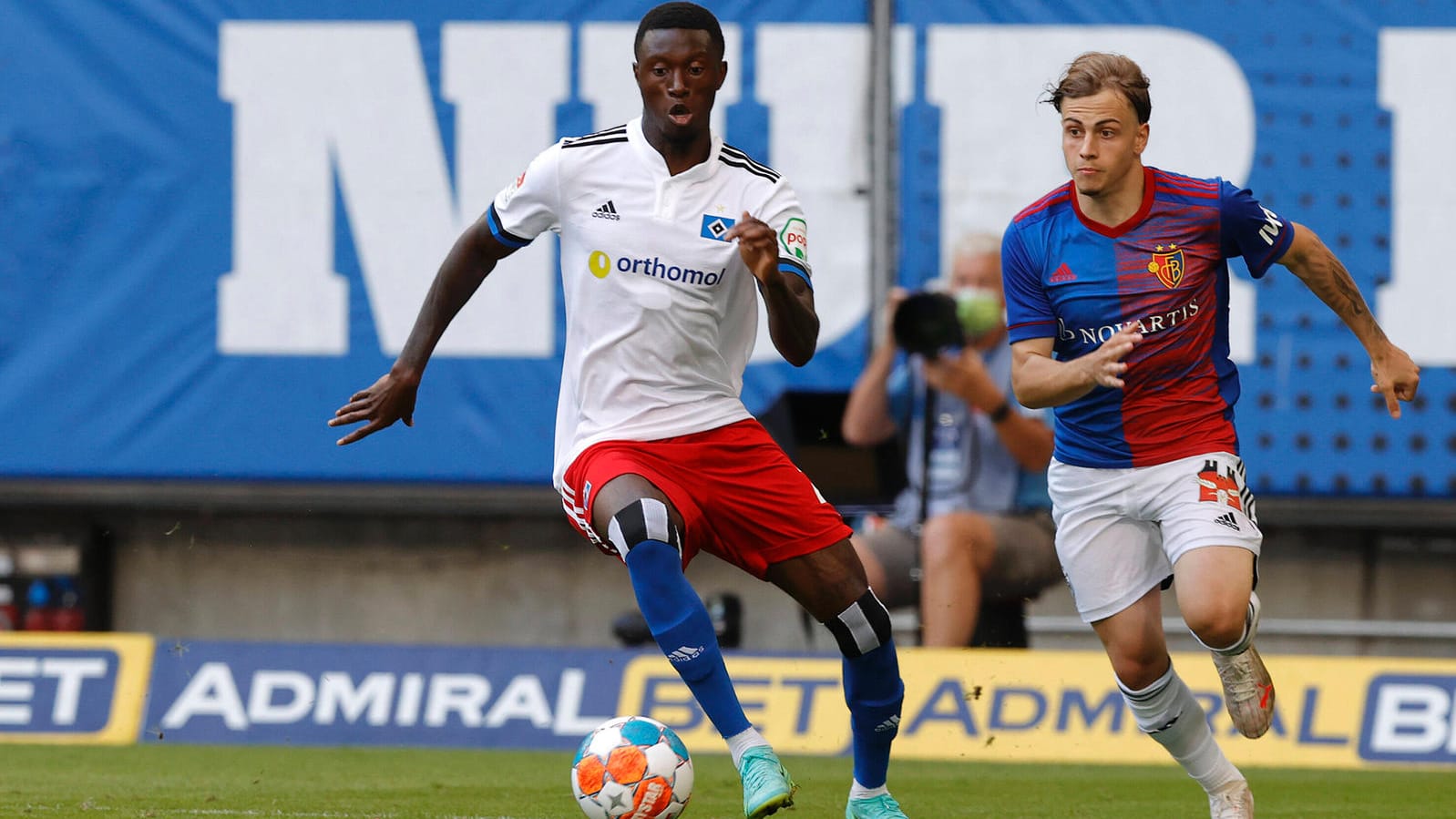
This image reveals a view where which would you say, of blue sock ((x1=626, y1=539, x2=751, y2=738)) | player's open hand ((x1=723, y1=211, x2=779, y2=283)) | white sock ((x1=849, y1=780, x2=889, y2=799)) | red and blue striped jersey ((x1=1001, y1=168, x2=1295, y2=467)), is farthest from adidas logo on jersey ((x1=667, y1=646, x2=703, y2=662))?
red and blue striped jersey ((x1=1001, y1=168, x2=1295, y2=467))

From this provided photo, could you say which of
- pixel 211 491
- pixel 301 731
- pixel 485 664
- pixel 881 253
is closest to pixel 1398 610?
pixel 881 253

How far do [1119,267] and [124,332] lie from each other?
6999 mm

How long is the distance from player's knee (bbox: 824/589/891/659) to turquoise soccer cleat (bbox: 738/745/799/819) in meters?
0.52

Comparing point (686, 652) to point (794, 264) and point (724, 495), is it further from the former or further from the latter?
point (794, 264)

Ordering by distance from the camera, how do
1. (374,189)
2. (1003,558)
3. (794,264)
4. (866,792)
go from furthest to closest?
(374,189), (1003,558), (866,792), (794,264)

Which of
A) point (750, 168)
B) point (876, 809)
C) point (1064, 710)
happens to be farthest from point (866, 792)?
point (1064, 710)

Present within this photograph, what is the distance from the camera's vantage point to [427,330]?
5691mm

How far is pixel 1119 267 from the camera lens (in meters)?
5.41

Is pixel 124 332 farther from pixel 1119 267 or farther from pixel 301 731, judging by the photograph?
pixel 1119 267

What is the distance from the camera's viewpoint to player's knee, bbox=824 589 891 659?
5.45 m

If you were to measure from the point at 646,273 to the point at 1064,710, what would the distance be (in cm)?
445

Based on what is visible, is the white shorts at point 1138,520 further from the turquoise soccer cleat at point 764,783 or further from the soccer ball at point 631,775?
the soccer ball at point 631,775

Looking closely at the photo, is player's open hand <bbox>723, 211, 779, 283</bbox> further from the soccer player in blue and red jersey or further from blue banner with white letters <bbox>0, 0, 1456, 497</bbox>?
blue banner with white letters <bbox>0, 0, 1456, 497</bbox>

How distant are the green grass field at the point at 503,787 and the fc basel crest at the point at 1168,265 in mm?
2095
